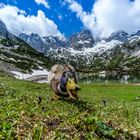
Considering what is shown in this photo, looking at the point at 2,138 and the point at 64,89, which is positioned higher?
the point at 64,89

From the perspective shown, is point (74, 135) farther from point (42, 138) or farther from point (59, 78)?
point (59, 78)

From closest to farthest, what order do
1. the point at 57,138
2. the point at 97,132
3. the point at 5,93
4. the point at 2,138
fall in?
1. the point at 2,138
2. the point at 57,138
3. the point at 97,132
4. the point at 5,93

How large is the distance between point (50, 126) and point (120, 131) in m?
1.61

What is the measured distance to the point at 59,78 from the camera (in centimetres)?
1861

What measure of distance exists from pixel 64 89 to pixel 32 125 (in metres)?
10.3

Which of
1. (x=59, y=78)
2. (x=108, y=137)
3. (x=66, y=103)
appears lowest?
(x=108, y=137)

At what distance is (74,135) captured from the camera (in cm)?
721

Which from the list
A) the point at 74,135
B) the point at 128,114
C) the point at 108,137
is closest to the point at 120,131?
the point at 108,137

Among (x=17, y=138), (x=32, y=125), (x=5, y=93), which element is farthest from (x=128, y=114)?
(x=17, y=138)

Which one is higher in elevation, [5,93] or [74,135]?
[5,93]

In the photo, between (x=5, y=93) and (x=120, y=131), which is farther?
(x=5, y=93)

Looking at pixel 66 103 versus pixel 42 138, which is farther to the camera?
pixel 66 103

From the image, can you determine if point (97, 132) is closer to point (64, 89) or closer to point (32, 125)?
point (32, 125)

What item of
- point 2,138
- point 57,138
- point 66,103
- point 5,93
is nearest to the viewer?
point 2,138
